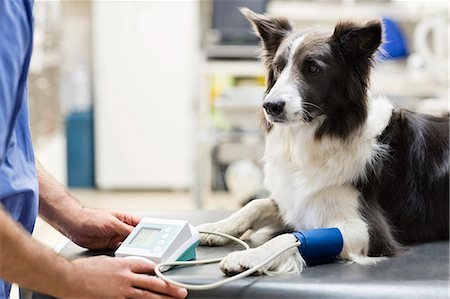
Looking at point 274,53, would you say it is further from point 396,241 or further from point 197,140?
point 197,140

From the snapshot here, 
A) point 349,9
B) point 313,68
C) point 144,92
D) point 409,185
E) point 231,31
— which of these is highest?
point 349,9

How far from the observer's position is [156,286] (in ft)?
3.22

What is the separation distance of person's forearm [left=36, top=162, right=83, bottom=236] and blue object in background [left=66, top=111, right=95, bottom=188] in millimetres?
3622

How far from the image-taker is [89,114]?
4855mm

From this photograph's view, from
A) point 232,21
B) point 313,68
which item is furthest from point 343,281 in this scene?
point 232,21

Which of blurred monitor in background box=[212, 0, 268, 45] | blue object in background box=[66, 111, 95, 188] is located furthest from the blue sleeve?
blue object in background box=[66, 111, 95, 188]

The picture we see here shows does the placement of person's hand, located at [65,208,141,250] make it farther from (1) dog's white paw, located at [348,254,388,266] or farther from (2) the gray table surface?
(1) dog's white paw, located at [348,254,388,266]

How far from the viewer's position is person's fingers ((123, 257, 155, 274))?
1000 millimetres

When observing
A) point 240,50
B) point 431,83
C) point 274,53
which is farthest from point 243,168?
point 274,53

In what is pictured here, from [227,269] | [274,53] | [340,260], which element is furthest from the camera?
[274,53]

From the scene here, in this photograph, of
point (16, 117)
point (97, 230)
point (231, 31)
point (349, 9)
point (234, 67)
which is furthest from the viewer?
point (349, 9)

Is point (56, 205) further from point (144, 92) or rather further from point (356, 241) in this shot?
point (144, 92)

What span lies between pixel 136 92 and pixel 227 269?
383cm

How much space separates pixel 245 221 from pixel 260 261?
273 mm
